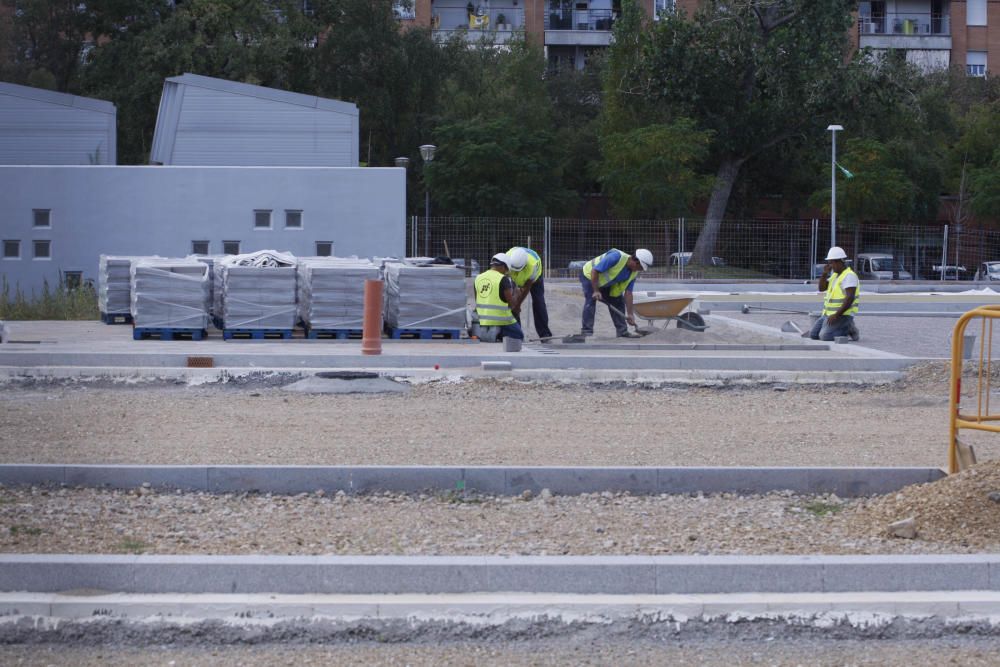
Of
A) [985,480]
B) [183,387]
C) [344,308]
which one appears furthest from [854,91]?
[985,480]

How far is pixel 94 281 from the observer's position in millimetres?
30766

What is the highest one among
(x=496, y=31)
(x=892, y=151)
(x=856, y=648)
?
(x=496, y=31)

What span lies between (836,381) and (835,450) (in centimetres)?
524

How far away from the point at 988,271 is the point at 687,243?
1067 centimetres

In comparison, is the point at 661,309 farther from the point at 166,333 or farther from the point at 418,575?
the point at 418,575

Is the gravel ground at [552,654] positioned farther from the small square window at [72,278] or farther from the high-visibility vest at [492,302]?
the small square window at [72,278]

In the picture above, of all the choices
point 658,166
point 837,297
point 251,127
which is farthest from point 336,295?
point 658,166

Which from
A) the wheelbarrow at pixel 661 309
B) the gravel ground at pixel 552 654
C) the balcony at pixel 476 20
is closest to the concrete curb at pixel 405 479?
the gravel ground at pixel 552 654

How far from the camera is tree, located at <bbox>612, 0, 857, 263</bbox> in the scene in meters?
47.4

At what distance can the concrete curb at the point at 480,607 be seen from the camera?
5594mm

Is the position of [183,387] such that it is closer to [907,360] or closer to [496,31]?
[907,360]

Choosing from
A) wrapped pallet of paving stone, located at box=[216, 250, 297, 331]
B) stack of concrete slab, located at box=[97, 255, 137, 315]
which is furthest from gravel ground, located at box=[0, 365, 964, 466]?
stack of concrete slab, located at box=[97, 255, 137, 315]

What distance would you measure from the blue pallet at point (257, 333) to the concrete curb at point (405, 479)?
10.3 metres

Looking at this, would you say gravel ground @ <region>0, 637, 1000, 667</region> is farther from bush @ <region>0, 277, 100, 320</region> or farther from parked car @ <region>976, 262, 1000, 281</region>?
parked car @ <region>976, 262, 1000, 281</region>
